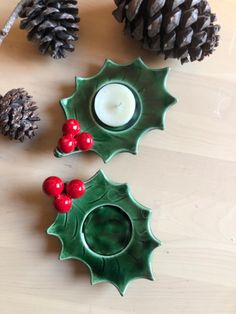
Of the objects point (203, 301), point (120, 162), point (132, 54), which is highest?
point (132, 54)

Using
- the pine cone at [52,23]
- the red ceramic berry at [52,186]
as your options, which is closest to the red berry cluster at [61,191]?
the red ceramic berry at [52,186]

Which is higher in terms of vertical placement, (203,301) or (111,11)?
(111,11)

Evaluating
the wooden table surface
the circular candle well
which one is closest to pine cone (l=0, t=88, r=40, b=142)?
the wooden table surface

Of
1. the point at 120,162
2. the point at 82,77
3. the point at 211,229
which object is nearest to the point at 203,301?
the point at 211,229

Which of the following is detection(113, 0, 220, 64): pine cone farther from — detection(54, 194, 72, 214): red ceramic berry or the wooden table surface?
detection(54, 194, 72, 214): red ceramic berry

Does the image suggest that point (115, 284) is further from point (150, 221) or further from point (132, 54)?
point (132, 54)

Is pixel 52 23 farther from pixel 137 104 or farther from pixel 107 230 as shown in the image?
pixel 107 230

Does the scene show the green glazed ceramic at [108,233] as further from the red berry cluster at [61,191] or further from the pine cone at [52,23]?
the pine cone at [52,23]
